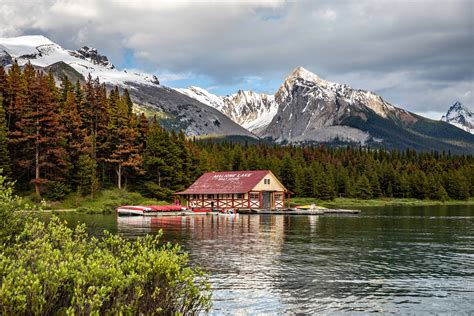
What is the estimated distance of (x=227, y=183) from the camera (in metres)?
99.2

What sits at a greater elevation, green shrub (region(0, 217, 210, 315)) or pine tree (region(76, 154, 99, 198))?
pine tree (region(76, 154, 99, 198))

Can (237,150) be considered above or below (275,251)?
above

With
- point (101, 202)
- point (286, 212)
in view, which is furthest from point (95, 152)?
point (286, 212)

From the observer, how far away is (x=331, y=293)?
22.7m

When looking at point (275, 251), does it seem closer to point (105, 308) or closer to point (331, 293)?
point (331, 293)

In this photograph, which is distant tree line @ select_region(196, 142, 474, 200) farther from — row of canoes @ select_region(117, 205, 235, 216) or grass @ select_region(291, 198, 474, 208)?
row of canoes @ select_region(117, 205, 235, 216)

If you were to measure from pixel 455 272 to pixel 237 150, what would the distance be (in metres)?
115

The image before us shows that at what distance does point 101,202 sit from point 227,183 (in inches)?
980

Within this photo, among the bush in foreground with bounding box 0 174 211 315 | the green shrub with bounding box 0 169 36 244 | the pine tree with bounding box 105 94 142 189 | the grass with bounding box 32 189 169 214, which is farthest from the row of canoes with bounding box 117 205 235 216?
the bush in foreground with bounding box 0 174 211 315

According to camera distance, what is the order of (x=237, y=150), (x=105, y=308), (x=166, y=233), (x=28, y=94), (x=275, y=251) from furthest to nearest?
1. (x=237, y=150)
2. (x=28, y=94)
3. (x=166, y=233)
4. (x=275, y=251)
5. (x=105, y=308)

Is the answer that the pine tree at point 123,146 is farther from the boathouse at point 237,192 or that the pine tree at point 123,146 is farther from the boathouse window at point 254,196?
the boathouse window at point 254,196

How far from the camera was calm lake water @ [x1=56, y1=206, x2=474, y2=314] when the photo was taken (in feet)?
68.2

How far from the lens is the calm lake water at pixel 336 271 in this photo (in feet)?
68.2

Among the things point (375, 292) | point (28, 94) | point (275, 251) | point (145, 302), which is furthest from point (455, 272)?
point (28, 94)
